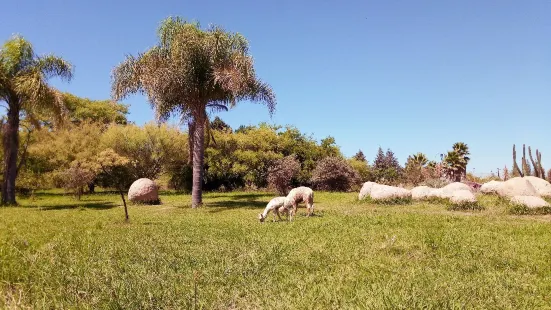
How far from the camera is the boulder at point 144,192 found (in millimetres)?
28188

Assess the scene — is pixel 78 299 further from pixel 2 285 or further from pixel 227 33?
pixel 227 33

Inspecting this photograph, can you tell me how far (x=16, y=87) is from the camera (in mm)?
26984

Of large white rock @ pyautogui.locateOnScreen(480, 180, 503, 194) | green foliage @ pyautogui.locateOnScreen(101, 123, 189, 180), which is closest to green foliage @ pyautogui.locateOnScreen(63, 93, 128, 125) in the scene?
green foliage @ pyautogui.locateOnScreen(101, 123, 189, 180)

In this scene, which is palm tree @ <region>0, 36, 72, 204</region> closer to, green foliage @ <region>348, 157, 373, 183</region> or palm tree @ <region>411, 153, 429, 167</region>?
green foliage @ <region>348, 157, 373, 183</region>

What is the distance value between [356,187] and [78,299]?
1537 inches

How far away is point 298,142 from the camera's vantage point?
46219mm

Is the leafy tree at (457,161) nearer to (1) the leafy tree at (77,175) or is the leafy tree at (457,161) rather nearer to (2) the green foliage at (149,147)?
(2) the green foliage at (149,147)

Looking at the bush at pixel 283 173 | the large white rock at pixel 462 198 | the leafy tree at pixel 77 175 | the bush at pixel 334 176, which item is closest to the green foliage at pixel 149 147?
the leafy tree at pixel 77 175

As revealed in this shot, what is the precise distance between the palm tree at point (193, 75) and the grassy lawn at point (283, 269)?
1340 centimetres

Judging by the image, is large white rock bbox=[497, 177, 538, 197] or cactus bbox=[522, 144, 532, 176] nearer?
large white rock bbox=[497, 177, 538, 197]

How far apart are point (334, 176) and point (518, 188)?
17093 millimetres

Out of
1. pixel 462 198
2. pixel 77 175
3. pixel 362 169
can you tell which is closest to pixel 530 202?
pixel 462 198

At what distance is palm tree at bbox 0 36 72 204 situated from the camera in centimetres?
2739

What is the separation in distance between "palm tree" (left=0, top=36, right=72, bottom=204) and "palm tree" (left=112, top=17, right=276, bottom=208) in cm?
590
